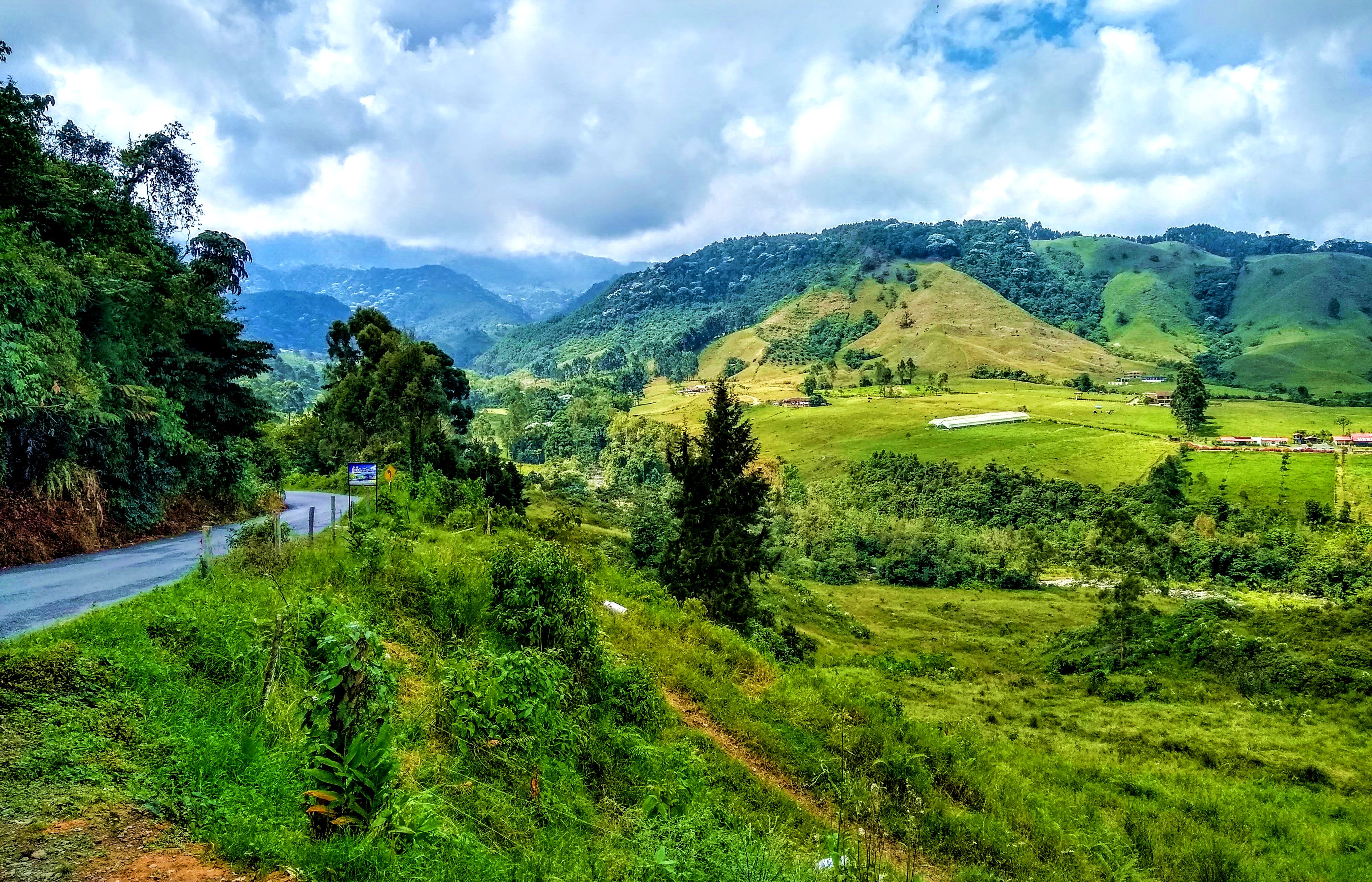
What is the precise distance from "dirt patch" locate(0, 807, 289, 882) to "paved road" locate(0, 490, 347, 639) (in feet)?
15.7

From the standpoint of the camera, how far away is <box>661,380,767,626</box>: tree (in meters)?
24.9

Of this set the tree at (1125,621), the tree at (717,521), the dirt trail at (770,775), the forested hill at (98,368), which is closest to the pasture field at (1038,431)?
the tree at (1125,621)

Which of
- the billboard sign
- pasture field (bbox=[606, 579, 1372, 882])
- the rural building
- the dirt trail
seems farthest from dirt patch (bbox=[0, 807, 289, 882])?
the rural building

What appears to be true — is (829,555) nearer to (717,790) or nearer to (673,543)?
(673,543)

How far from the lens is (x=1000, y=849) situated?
9453 mm

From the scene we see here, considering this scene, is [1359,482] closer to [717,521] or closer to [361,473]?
[717,521]

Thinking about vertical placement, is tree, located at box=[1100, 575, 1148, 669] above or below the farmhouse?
below

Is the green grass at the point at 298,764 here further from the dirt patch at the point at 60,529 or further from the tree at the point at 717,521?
the tree at the point at 717,521

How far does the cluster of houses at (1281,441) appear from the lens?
90062 mm

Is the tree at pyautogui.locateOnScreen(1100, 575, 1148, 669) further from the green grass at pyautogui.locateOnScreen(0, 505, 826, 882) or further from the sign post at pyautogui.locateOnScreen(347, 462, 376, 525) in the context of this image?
the sign post at pyautogui.locateOnScreen(347, 462, 376, 525)

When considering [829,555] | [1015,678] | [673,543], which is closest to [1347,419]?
[829,555]

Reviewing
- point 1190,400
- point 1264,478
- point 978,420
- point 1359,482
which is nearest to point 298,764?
point 1264,478

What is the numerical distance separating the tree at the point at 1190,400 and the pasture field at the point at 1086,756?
3427 inches

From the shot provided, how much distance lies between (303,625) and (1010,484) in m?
99.2
